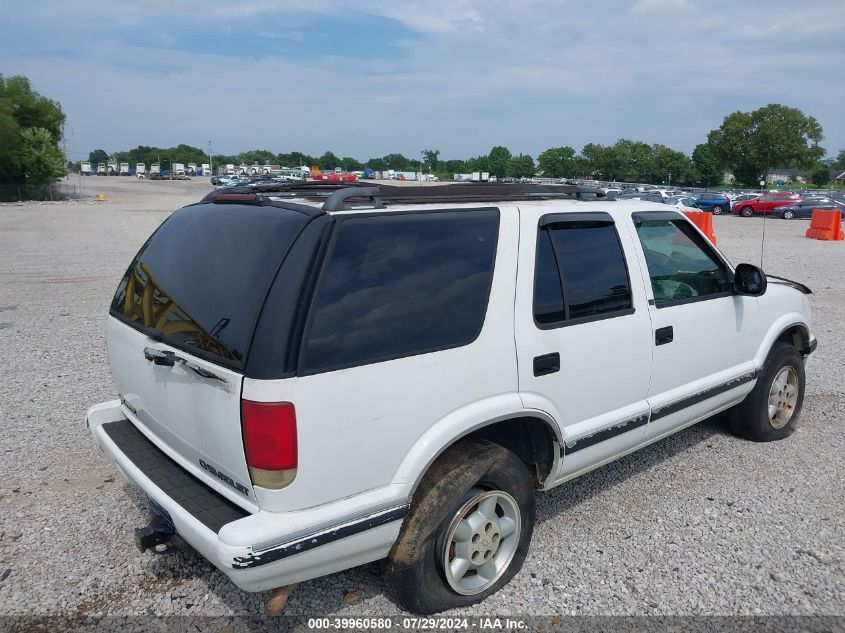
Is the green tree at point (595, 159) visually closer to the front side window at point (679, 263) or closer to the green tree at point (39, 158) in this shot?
the green tree at point (39, 158)

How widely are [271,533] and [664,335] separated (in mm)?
2470

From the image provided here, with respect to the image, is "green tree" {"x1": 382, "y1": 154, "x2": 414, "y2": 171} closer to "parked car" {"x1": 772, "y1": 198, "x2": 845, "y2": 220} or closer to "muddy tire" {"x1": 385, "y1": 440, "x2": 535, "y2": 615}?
"parked car" {"x1": 772, "y1": 198, "x2": 845, "y2": 220}

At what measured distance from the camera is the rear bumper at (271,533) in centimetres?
236

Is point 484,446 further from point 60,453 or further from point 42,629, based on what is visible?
point 60,453

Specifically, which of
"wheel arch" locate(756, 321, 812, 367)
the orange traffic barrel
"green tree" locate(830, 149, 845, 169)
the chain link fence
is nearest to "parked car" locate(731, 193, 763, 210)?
the orange traffic barrel

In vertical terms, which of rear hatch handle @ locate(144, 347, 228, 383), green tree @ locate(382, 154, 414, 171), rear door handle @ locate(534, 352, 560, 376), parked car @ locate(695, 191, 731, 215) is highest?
green tree @ locate(382, 154, 414, 171)

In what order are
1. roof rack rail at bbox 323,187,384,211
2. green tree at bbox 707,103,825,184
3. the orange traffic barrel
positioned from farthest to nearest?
green tree at bbox 707,103,825,184, the orange traffic barrel, roof rack rail at bbox 323,187,384,211

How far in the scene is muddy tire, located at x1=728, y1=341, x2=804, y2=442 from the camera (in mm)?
4773

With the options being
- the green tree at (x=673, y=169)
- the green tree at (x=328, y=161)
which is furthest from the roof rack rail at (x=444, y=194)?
the green tree at (x=328, y=161)

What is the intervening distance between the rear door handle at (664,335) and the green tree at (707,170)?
316ft

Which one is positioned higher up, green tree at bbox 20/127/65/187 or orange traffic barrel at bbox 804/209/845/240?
green tree at bbox 20/127/65/187

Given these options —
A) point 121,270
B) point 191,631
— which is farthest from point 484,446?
point 121,270

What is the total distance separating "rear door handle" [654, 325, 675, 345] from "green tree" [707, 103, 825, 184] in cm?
8236

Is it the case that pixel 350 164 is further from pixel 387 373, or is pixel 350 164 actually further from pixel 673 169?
pixel 387 373
